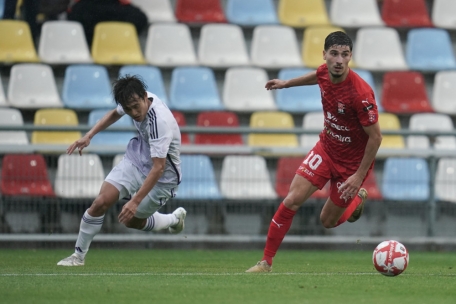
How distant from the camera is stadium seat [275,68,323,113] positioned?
42.9 feet

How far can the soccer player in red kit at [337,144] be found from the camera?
290 inches

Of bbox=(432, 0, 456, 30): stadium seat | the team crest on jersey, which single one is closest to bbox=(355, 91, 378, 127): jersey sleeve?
the team crest on jersey

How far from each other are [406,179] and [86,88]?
15.4ft

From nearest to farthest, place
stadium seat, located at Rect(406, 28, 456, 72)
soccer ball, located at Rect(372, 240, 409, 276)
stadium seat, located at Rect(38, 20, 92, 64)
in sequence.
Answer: soccer ball, located at Rect(372, 240, 409, 276), stadium seat, located at Rect(38, 20, 92, 64), stadium seat, located at Rect(406, 28, 456, 72)

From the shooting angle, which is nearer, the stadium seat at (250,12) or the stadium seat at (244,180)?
the stadium seat at (244,180)

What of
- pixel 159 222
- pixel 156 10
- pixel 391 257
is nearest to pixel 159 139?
pixel 159 222

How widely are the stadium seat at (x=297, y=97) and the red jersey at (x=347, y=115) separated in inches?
200

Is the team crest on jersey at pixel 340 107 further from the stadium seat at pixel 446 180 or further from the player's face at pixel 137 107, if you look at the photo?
the stadium seat at pixel 446 180

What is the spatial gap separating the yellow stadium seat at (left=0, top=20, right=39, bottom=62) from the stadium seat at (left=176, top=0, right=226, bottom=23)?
245 centimetres

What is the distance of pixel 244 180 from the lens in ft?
37.1

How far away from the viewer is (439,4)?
1453 cm

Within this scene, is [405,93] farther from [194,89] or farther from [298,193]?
[298,193]

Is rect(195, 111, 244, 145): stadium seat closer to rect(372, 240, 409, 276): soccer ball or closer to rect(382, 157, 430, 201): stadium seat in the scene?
rect(382, 157, 430, 201): stadium seat

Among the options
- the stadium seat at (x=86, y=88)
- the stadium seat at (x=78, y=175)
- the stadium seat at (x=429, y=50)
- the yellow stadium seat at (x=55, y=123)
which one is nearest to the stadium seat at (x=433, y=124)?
the stadium seat at (x=429, y=50)
